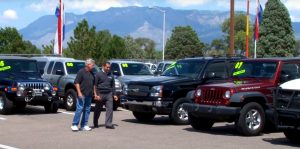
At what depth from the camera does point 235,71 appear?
15.0 m

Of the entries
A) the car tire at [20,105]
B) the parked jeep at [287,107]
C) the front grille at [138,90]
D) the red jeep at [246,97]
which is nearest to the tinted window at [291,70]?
the red jeep at [246,97]

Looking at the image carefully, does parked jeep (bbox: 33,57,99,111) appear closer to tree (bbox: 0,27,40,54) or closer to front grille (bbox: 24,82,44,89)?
front grille (bbox: 24,82,44,89)

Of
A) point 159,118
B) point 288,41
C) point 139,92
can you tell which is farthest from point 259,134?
point 288,41

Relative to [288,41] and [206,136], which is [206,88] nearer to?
[206,136]

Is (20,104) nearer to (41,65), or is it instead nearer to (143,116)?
(41,65)

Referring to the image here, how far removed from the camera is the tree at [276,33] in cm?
6444

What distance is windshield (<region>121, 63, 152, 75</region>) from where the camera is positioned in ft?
72.0

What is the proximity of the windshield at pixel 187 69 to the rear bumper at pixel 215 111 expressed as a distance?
2.44 m

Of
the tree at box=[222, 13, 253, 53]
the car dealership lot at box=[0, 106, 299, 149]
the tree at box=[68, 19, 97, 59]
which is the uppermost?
the tree at box=[222, 13, 253, 53]

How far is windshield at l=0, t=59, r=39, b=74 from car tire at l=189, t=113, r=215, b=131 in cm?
731

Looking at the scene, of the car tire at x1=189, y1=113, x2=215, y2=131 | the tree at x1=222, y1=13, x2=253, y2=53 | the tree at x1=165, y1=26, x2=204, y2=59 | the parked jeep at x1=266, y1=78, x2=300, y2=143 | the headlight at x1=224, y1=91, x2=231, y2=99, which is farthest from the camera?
the tree at x1=222, y1=13, x2=253, y2=53

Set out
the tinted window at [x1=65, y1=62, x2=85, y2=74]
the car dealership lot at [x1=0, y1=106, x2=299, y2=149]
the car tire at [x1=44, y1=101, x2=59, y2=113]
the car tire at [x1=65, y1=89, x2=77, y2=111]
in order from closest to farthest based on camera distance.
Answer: the car dealership lot at [x1=0, y1=106, x2=299, y2=149], the car tire at [x1=44, y1=101, x2=59, y2=113], the car tire at [x1=65, y1=89, x2=77, y2=111], the tinted window at [x1=65, y1=62, x2=85, y2=74]

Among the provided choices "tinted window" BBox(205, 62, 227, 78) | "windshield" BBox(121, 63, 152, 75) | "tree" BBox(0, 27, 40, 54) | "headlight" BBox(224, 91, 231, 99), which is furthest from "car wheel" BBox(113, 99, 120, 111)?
"tree" BBox(0, 27, 40, 54)

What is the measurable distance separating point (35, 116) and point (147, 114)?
12.1 feet
